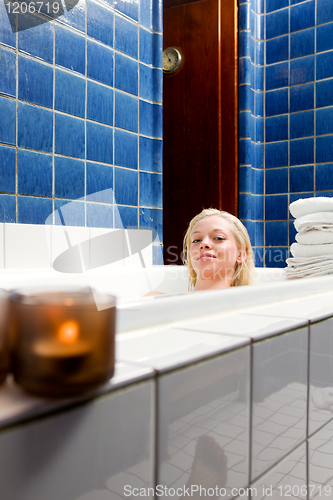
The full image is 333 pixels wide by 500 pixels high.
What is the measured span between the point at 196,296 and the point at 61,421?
333 millimetres

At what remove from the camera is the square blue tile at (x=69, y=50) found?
1.58 m

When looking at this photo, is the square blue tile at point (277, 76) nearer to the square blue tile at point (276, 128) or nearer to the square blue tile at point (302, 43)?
the square blue tile at point (302, 43)

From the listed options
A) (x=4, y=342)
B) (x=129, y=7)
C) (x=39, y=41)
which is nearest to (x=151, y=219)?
(x=39, y=41)

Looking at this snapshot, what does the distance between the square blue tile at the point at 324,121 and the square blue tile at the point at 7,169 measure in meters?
1.96

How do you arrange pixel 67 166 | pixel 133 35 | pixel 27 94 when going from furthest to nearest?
1. pixel 133 35
2. pixel 67 166
3. pixel 27 94

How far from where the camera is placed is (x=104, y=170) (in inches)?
70.7

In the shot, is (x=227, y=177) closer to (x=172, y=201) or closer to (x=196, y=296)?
(x=172, y=201)

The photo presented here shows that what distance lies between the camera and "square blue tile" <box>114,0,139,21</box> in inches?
73.6

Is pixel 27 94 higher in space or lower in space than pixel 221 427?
higher

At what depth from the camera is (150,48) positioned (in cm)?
205

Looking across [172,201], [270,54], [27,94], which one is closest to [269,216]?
[172,201]

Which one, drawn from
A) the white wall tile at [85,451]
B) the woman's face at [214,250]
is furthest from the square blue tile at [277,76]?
the white wall tile at [85,451]

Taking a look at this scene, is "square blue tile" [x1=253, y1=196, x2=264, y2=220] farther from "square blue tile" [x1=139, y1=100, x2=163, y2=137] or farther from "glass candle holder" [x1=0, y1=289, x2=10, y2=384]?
"glass candle holder" [x1=0, y1=289, x2=10, y2=384]

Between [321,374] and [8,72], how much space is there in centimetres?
140
